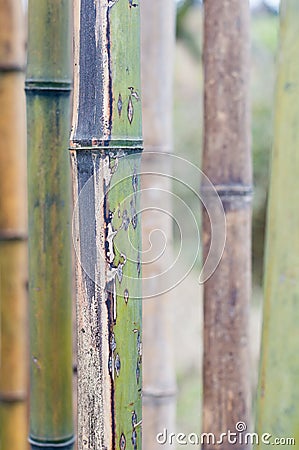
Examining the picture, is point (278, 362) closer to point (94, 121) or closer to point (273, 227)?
point (273, 227)

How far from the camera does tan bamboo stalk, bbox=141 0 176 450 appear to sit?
0.84 m

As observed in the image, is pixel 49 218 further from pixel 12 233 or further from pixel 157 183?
pixel 12 233

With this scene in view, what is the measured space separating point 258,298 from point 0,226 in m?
0.92

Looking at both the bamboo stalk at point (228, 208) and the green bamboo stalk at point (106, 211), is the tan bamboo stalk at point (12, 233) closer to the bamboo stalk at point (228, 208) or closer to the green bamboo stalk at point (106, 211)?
the bamboo stalk at point (228, 208)

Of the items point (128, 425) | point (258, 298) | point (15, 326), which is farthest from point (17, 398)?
point (258, 298)

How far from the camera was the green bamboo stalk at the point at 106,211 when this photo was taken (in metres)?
0.45

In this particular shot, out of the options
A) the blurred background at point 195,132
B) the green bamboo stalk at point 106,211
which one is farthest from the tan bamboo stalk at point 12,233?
the blurred background at point 195,132

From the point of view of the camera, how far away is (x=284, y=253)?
49cm

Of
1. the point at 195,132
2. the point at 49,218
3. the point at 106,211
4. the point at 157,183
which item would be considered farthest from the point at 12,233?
the point at 195,132

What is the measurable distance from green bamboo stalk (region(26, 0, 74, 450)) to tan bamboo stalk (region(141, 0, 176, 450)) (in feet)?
0.59

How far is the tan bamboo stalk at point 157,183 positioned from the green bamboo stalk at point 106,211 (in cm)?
30

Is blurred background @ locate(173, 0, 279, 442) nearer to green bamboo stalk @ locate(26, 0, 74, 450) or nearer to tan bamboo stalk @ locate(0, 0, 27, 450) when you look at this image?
tan bamboo stalk @ locate(0, 0, 27, 450)

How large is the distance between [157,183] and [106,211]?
0.38m

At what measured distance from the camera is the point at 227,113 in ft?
2.15
